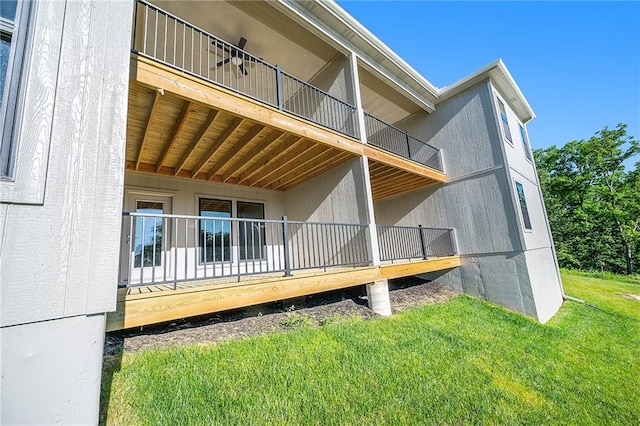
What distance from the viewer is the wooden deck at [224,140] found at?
3.67m

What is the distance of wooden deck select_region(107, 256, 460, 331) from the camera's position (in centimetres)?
282

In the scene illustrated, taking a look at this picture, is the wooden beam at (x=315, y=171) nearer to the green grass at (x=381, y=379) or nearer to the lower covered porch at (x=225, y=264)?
the lower covered porch at (x=225, y=264)

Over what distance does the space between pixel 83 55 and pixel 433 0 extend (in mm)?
8406

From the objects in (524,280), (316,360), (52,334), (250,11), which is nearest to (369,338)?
(316,360)

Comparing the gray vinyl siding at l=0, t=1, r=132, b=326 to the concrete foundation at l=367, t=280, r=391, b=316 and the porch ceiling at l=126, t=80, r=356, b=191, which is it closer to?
the porch ceiling at l=126, t=80, r=356, b=191

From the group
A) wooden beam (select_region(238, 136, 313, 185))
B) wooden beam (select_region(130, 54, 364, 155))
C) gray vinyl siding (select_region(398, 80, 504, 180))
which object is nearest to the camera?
wooden beam (select_region(130, 54, 364, 155))

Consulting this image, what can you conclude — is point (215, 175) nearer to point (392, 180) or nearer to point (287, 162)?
point (287, 162)

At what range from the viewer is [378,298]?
211 inches

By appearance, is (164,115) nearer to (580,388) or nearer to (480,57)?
(580,388)

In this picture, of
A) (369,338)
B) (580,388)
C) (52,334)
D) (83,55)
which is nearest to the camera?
(52,334)

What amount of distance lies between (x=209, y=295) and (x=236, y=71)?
17.2 feet

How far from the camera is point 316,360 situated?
3.40 meters

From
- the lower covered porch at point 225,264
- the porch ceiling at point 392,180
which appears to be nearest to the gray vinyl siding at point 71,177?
the lower covered porch at point 225,264

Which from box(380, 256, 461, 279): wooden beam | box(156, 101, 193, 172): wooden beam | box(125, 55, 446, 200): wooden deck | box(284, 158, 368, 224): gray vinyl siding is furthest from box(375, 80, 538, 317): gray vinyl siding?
box(156, 101, 193, 172): wooden beam
